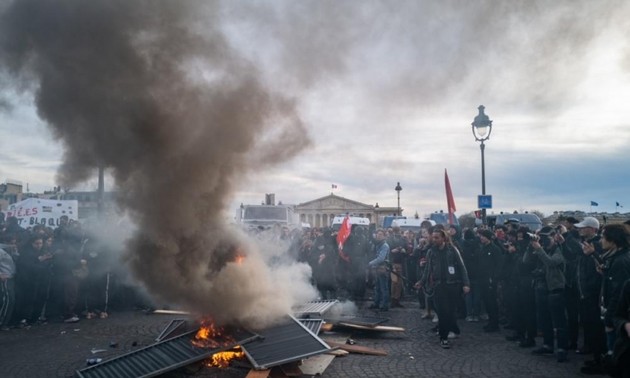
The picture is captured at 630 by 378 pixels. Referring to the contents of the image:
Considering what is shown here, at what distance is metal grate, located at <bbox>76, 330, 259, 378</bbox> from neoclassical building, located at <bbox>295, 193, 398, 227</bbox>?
49.9 meters

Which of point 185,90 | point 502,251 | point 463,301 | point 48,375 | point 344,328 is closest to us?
point 48,375

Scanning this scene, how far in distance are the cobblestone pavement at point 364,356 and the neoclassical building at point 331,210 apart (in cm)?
4705

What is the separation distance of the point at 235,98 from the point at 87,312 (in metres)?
7.27

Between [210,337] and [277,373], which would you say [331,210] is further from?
[277,373]

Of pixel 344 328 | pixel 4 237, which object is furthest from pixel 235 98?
pixel 4 237

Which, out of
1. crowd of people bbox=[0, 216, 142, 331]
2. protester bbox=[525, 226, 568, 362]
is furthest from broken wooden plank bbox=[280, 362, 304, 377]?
crowd of people bbox=[0, 216, 142, 331]

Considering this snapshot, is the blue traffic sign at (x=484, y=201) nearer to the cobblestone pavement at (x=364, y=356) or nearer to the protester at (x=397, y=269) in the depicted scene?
the protester at (x=397, y=269)

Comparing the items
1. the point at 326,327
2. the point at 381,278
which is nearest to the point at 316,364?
the point at 326,327

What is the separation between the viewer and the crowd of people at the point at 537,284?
235 inches

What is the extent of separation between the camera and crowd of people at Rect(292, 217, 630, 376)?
235 inches

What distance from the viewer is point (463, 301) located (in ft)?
36.6

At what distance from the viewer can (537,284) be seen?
7809 mm

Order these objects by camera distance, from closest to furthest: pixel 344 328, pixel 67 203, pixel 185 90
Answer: pixel 185 90
pixel 344 328
pixel 67 203

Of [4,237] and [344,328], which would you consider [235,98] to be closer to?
[344,328]
